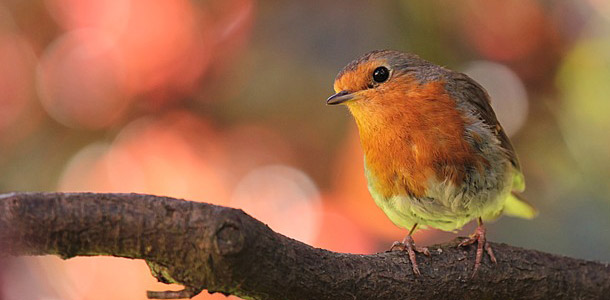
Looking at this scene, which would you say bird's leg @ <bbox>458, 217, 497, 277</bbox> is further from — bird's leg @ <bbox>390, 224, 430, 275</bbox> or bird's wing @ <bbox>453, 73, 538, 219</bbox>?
bird's wing @ <bbox>453, 73, 538, 219</bbox>

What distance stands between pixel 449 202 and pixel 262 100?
29.0 inches

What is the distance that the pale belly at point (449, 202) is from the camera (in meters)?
2.12

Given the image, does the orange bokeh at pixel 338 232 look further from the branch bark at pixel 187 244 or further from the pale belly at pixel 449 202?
the branch bark at pixel 187 244


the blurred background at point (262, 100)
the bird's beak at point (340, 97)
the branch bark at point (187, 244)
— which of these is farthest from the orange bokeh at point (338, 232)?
the branch bark at point (187, 244)

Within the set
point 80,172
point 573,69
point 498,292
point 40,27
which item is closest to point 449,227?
point 498,292

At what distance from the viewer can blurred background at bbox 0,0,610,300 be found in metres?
2.39

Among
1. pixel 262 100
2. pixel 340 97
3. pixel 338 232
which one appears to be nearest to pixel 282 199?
pixel 338 232

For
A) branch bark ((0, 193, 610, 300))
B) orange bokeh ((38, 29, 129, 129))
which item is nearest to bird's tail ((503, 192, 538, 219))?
branch bark ((0, 193, 610, 300))

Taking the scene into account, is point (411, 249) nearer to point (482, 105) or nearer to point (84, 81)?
point (482, 105)

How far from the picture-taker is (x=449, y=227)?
2305 mm

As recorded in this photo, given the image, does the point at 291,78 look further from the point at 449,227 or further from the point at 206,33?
the point at 449,227

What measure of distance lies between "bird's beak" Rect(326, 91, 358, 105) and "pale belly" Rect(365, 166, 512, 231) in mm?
263

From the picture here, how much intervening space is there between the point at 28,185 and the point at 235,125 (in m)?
0.71

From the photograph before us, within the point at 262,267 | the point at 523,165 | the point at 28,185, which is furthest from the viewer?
the point at 523,165
